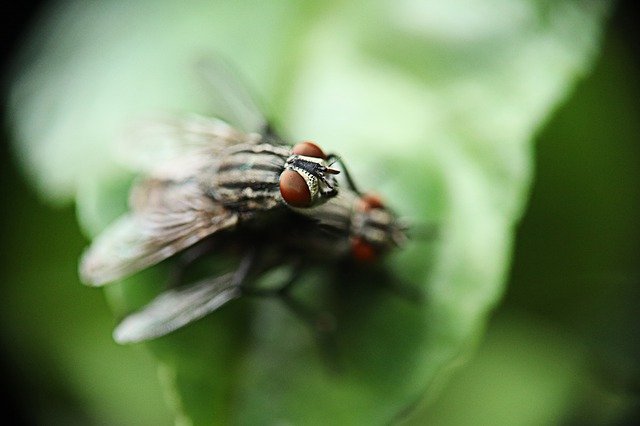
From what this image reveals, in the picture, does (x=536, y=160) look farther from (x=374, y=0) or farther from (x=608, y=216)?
(x=374, y=0)

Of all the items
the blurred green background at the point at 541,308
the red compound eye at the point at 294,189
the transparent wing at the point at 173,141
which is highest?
the transparent wing at the point at 173,141

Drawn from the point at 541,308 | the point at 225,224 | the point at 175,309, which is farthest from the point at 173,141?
the point at 541,308

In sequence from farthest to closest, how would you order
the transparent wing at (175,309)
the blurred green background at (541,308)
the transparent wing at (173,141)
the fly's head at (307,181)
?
the blurred green background at (541,308), the transparent wing at (173,141), the transparent wing at (175,309), the fly's head at (307,181)

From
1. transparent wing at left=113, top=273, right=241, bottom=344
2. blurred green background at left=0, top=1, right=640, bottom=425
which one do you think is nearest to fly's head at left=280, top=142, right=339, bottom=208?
transparent wing at left=113, top=273, right=241, bottom=344

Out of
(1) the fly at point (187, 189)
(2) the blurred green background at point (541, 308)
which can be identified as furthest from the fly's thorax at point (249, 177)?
(2) the blurred green background at point (541, 308)

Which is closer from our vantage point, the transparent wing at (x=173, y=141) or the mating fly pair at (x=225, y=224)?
the mating fly pair at (x=225, y=224)

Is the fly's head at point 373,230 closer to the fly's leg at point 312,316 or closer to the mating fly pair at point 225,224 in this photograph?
the mating fly pair at point 225,224

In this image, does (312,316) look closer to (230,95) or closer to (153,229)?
(153,229)

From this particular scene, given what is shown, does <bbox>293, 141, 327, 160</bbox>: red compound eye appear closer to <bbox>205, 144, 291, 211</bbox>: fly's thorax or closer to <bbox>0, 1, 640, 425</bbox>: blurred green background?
<bbox>205, 144, 291, 211</bbox>: fly's thorax
